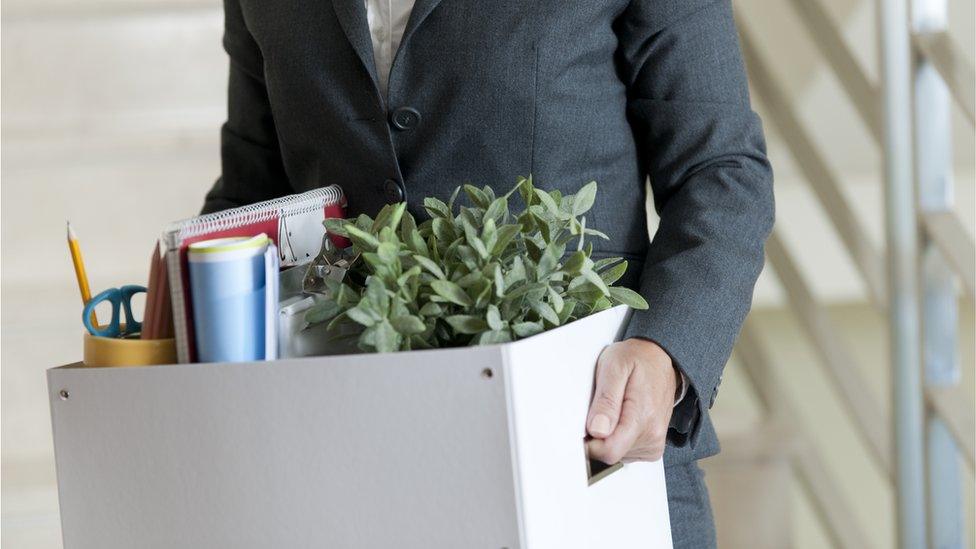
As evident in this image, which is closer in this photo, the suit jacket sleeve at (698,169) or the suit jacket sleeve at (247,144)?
the suit jacket sleeve at (698,169)

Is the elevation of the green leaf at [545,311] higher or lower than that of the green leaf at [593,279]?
lower

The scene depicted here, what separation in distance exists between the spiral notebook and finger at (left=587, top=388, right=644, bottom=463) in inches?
9.4

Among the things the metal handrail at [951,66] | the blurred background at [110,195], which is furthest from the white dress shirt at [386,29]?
the blurred background at [110,195]

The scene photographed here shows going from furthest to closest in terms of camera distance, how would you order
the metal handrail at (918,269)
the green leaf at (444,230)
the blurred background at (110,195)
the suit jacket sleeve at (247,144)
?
the blurred background at (110,195) → the metal handrail at (918,269) → the suit jacket sleeve at (247,144) → the green leaf at (444,230)

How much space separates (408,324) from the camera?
55cm

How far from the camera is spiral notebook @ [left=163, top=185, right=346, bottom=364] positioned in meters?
0.56

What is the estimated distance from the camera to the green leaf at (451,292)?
0.56 meters

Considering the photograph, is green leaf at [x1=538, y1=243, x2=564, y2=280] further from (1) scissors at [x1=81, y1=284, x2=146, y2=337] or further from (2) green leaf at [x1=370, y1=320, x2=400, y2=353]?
(1) scissors at [x1=81, y1=284, x2=146, y2=337]

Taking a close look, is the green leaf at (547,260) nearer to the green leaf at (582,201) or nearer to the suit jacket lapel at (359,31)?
the green leaf at (582,201)

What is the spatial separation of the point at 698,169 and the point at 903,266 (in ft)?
2.20

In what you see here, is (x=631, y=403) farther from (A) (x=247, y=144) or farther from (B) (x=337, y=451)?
(A) (x=247, y=144)

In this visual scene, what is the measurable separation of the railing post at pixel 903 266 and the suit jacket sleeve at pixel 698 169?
595 millimetres

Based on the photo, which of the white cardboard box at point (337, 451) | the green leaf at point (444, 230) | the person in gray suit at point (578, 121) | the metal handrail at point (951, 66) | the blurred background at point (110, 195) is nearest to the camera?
the white cardboard box at point (337, 451)

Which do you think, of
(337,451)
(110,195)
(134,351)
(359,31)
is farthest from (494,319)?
(110,195)
